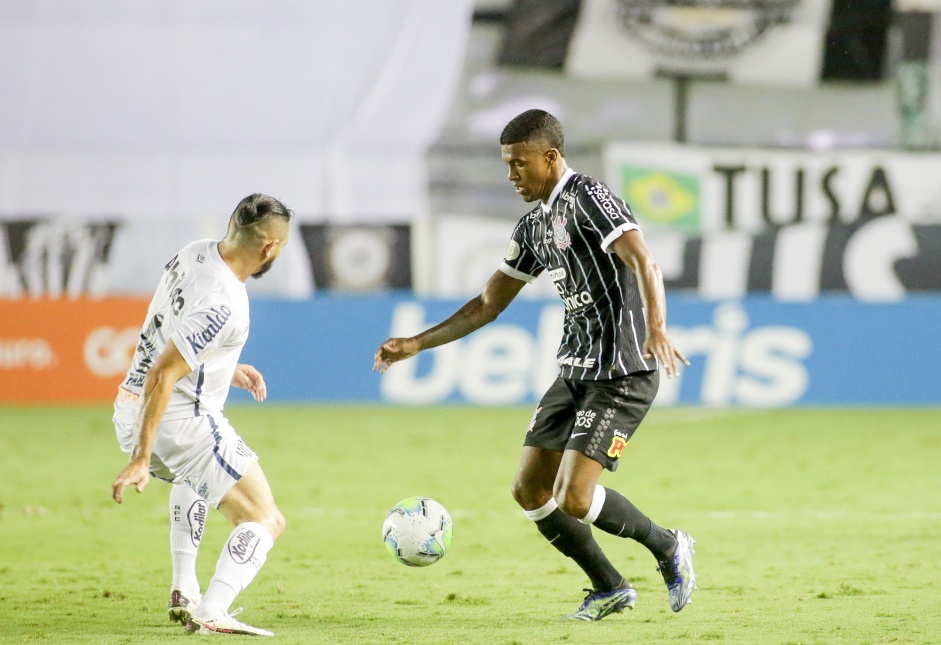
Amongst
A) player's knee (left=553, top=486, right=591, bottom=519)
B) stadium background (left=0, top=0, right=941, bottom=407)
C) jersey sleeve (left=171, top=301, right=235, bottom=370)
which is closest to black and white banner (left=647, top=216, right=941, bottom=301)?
stadium background (left=0, top=0, right=941, bottom=407)

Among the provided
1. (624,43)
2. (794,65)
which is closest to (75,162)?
(624,43)

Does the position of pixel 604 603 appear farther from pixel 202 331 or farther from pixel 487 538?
pixel 487 538

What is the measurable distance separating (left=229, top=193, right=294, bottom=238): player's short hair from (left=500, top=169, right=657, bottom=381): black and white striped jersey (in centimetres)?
125

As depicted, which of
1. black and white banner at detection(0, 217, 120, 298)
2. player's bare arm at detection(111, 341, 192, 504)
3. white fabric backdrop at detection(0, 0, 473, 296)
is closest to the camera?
player's bare arm at detection(111, 341, 192, 504)

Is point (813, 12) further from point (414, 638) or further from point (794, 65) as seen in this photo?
point (414, 638)

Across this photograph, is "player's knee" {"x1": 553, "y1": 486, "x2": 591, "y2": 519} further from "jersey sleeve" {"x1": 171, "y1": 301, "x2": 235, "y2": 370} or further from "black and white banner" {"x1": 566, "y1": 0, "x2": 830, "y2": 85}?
"black and white banner" {"x1": 566, "y1": 0, "x2": 830, "y2": 85}

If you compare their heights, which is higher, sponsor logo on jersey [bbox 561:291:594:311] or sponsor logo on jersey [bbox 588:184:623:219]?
sponsor logo on jersey [bbox 588:184:623:219]

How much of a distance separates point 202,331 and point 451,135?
1624cm

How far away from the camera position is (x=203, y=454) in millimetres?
5395

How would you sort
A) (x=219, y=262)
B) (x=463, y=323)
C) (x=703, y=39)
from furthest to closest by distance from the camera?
(x=703, y=39), (x=463, y=323), (x=219, y=262)

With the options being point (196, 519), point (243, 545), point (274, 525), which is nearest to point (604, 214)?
point (274, 525)

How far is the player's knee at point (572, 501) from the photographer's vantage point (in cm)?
558

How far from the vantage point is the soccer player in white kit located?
5.26 metres

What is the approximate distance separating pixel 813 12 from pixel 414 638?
61.2 feet
